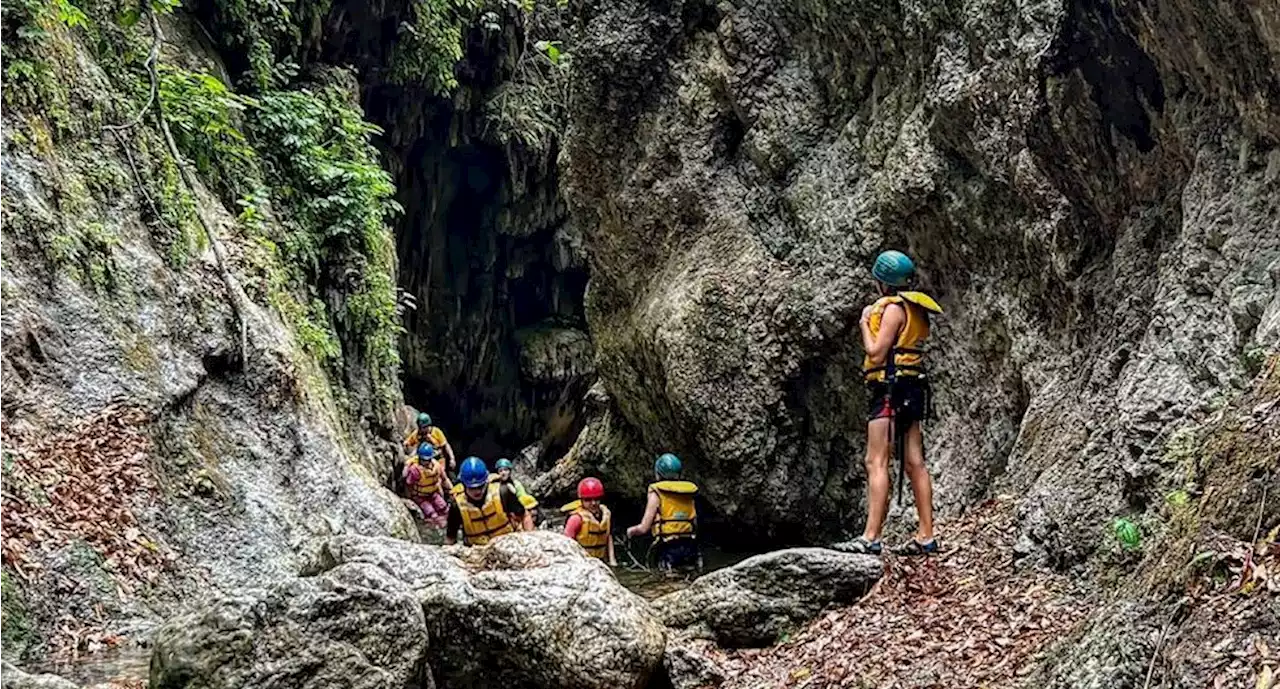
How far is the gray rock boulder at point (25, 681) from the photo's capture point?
476 cm

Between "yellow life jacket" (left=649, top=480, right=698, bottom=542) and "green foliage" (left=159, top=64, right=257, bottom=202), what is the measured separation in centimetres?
Answer: 633

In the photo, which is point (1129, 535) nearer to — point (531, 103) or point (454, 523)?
point (454, 523)

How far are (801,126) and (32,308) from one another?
8.75 meters

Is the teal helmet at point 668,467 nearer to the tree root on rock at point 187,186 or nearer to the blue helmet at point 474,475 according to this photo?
the blue helmet at point 474,475

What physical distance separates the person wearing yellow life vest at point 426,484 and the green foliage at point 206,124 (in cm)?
577

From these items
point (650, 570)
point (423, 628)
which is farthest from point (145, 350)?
point (650, 570)

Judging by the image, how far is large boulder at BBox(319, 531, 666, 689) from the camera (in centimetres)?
562

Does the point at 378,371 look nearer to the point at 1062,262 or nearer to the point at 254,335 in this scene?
the point at 254,335

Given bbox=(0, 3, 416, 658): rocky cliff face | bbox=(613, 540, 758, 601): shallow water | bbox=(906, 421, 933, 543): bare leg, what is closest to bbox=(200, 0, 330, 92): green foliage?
bbox=(0, 3, 416, 658): rocky cliff face

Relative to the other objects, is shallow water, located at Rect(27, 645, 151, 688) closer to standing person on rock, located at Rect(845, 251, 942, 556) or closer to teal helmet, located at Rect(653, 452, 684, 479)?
standing person on rock, located at Rect(845, 251, 942, 556)

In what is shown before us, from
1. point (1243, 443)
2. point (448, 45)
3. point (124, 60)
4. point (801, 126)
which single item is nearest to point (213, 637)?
point (1243, 443)

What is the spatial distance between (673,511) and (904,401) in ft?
18.7

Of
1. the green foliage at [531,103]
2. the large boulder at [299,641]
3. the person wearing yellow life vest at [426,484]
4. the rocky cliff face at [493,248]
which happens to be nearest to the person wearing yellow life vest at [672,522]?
the person wearing yellow life vest at [426,484]

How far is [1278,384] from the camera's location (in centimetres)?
389
